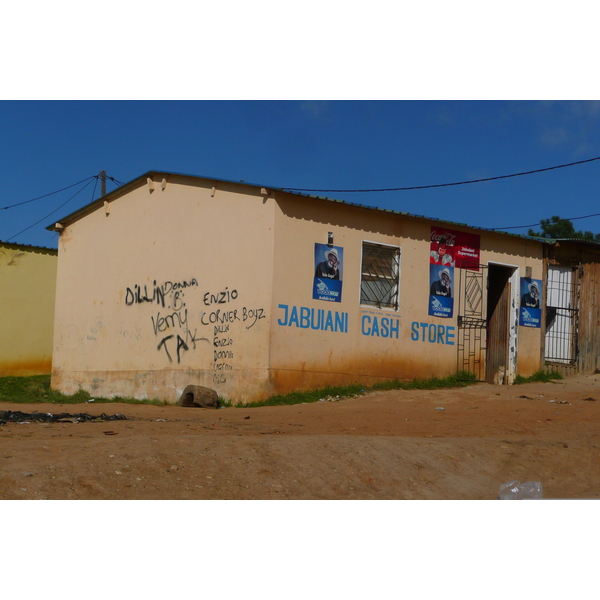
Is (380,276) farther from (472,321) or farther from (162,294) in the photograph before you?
(162,294)

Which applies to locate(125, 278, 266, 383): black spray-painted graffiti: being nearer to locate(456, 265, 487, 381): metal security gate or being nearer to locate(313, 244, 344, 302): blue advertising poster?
locate(313, 244, 344, 302): blue advertising poster

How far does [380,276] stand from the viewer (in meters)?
14.5

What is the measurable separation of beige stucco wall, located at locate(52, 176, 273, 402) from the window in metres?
2.32

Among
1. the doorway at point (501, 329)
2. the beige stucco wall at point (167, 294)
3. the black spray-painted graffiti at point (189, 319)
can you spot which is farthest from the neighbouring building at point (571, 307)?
the black spray-painted graffiti at point (189, 319)

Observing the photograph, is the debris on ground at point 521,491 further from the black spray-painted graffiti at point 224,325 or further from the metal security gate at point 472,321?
the metal security gate at point 472,321

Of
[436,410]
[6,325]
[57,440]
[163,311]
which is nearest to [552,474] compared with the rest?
[436,410]

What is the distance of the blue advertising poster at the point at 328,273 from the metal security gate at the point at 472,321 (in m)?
3.15

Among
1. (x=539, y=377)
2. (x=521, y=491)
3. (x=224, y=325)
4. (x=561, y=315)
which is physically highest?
(x=561, y=315)

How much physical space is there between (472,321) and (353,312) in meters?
3.20

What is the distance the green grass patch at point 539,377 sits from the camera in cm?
1580

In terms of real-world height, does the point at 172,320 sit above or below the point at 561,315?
below

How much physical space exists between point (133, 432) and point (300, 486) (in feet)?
9.77

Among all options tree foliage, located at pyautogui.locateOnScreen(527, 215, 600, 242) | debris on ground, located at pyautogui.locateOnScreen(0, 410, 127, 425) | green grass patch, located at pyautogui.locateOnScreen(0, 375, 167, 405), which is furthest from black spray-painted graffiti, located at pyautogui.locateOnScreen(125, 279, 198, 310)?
tree foliage, located at pyautogui.locateOnScreen(527, 215, 600, 242)

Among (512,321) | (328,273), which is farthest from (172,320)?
(512,321)
